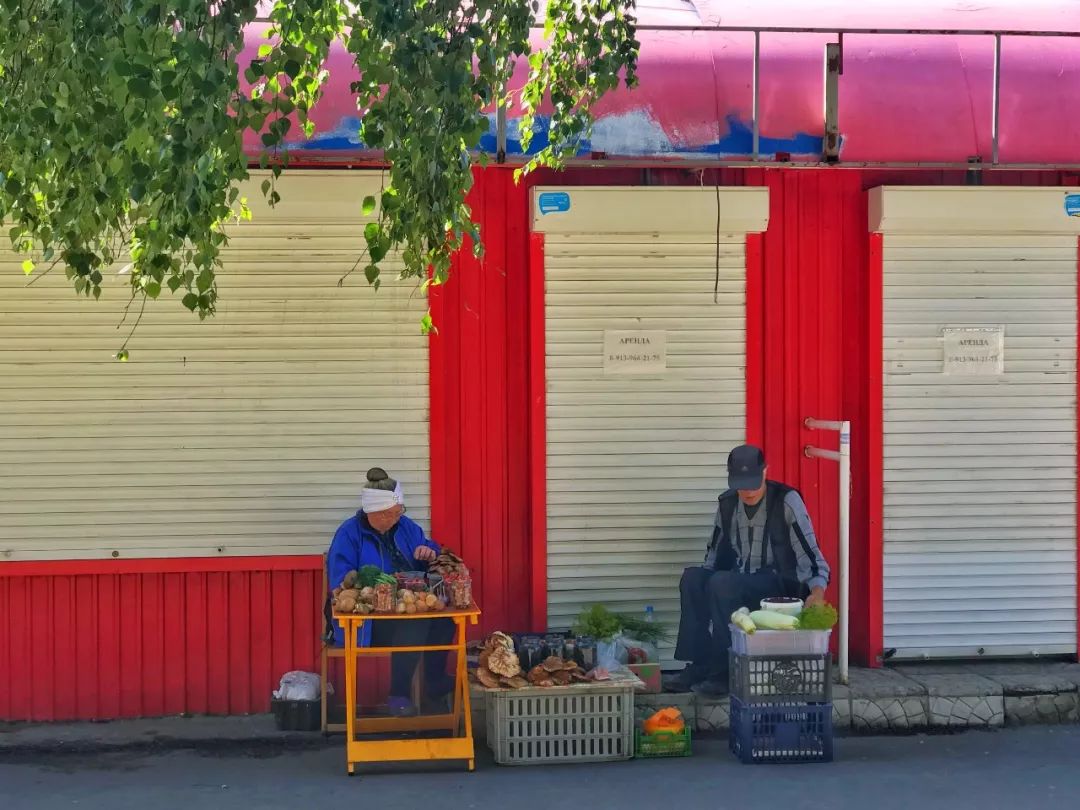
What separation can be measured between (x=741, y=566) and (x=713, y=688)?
0.67m

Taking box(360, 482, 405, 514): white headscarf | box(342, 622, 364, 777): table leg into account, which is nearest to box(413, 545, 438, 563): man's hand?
box(360, 482, 405, 514): white headscarf

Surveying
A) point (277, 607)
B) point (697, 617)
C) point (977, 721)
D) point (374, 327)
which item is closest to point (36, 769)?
point (277, 607)

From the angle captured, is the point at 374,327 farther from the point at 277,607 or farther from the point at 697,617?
the point at 697,617

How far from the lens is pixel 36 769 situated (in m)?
7.25

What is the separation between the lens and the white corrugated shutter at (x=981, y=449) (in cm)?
840

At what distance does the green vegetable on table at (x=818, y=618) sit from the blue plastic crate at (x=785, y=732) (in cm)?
40

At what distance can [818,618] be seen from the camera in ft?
23.4

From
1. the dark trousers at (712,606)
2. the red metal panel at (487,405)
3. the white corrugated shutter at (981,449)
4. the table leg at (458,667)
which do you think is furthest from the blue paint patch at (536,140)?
the table leg at (458,667)

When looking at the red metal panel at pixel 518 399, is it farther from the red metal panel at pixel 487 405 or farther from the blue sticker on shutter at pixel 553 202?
the blue sticker on shutter at pixel 553 202

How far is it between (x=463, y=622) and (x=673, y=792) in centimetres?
129

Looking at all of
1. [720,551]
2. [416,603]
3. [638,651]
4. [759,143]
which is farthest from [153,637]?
[759,143]

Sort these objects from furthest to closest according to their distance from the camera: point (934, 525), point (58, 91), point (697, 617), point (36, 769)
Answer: point (934, 525)
point (697, 617)
point (36, 769)
point (58, 91)

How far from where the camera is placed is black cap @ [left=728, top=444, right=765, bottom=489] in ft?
25.4

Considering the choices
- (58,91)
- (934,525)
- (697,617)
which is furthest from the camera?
(934,525)
